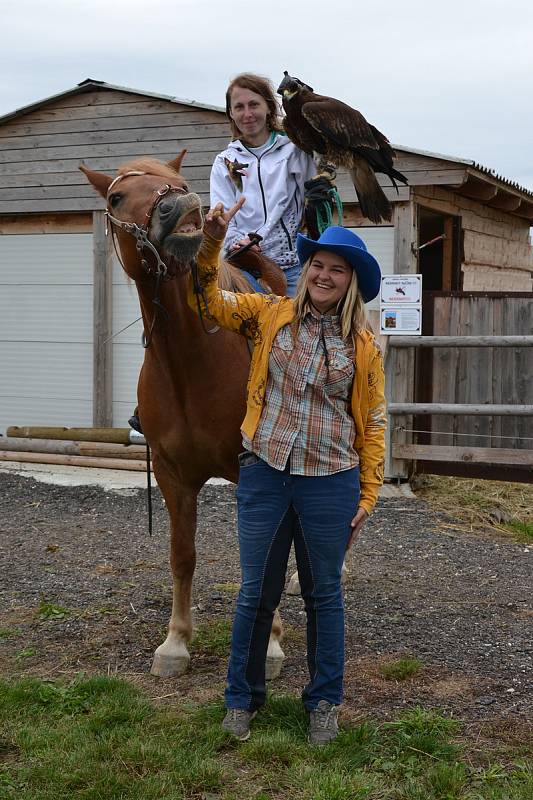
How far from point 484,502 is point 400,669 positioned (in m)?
4.94

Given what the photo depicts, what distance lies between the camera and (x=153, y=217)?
3168 millimetres

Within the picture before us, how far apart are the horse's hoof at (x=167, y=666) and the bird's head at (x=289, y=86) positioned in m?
2.88

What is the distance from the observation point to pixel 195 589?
5.56m

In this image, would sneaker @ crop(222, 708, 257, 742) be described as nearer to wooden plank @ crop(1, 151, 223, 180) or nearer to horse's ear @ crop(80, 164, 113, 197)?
horse's ear @ crop(80, 164, 113, 197)

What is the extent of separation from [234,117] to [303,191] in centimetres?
52

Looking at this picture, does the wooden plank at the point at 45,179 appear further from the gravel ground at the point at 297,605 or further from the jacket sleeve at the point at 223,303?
the jacket sleeve at the point at 223,303

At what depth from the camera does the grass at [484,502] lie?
797 cm

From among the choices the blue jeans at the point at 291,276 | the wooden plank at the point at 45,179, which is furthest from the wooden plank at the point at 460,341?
the blue jeans at the point at 291,276

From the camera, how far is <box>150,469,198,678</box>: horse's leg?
13.2ft

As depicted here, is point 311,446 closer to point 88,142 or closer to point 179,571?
point 179,571

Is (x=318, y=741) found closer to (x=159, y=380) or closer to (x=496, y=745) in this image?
(x=496, y=745)

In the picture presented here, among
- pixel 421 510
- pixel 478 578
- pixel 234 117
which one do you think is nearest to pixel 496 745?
pixel 478 578

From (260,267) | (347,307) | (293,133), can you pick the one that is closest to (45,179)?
(293,133)

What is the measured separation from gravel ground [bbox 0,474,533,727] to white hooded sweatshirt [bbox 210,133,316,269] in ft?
6.90
